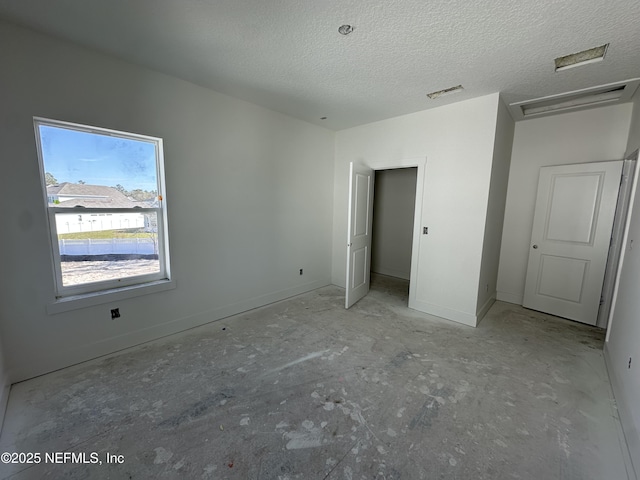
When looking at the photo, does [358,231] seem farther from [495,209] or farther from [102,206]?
[102,206]

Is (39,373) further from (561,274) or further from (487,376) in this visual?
(561,274)

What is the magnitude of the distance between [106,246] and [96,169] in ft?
2.30

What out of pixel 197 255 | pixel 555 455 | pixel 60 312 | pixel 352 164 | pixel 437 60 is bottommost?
pixel 555 455

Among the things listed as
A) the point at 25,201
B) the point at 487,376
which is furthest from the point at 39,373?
the point at 487,376

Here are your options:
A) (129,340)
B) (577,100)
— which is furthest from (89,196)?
(577,100)

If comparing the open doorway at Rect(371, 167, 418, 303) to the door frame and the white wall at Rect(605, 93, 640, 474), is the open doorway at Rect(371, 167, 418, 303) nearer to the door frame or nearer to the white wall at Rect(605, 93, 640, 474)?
the door frame

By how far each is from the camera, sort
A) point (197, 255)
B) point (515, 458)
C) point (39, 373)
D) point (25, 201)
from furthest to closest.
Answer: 1. point (197, 255)
2. point (39, 373)
3. point (25, 201)
4. point (515, 458)

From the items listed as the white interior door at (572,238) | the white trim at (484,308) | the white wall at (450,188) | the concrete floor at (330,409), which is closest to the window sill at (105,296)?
the concrete floor at (330,409)

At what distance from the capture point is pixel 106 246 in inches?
96.5

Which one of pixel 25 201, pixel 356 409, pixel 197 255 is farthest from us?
pixel 197 255

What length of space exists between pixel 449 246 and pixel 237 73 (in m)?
2.99

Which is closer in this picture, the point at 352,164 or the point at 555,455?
the point at 555,455

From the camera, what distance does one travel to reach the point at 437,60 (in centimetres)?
214

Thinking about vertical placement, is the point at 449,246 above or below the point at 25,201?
below
